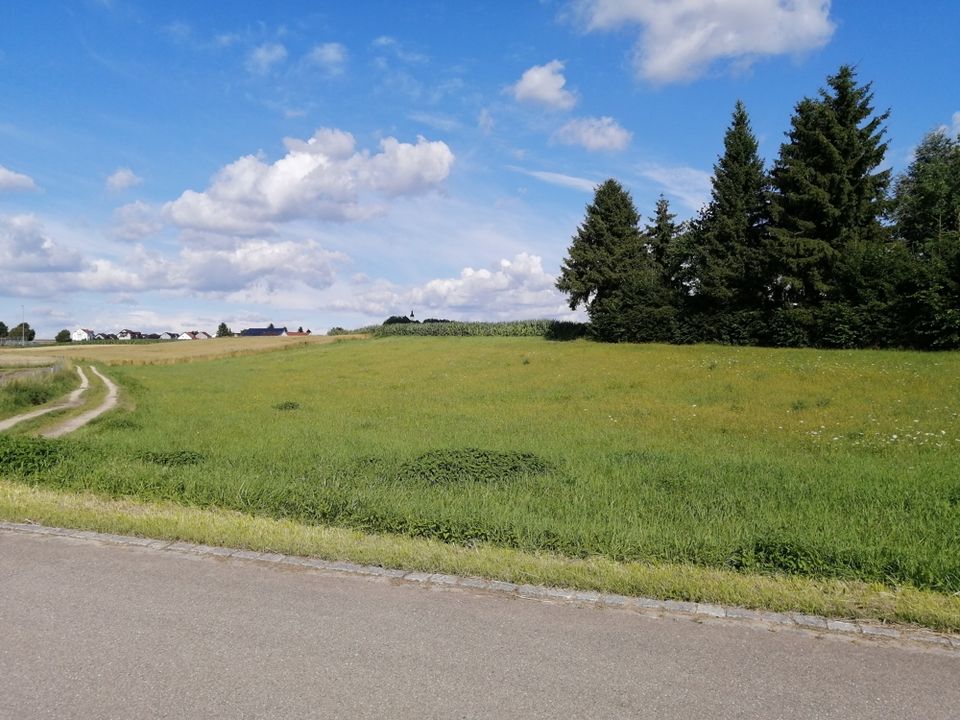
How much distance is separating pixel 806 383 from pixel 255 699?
76.7 feet

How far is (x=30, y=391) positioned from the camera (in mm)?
24219

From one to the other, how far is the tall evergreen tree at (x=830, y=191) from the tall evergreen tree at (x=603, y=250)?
1968cm

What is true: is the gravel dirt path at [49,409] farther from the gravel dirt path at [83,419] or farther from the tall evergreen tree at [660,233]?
the tall evergreen tree at [660,233]

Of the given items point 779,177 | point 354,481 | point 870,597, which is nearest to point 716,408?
point 354,481

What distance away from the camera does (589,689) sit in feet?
11.7

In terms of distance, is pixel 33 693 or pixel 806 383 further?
pixel 806 383

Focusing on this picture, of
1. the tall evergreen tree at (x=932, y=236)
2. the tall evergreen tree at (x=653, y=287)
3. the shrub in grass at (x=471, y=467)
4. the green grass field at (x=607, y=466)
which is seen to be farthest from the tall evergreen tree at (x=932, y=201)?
the shrub in grass at (x=471, y=467)

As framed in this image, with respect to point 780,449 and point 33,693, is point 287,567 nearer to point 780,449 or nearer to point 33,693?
point 33,693

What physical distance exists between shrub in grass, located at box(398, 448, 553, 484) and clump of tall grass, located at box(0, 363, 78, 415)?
55.7 ft

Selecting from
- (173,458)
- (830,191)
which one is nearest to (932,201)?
(830,191)

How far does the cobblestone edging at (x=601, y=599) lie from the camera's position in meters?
4.37

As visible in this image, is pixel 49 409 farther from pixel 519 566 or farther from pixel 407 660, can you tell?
pixel 407 660

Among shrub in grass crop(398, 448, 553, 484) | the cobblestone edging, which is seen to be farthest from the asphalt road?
shrub in grass crop(398, 448, 553, 484)

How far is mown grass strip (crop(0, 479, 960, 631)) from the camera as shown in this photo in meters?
4.79
